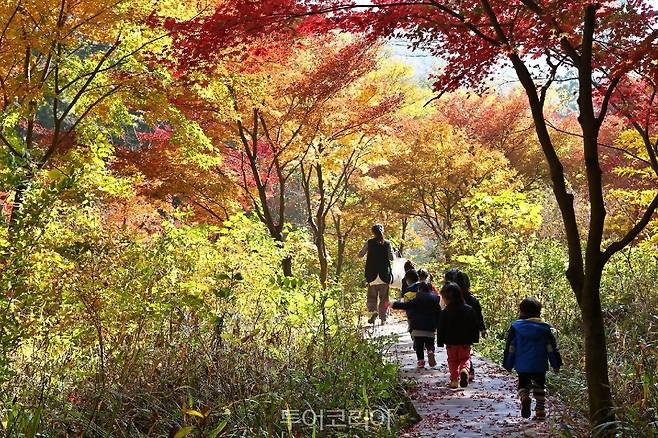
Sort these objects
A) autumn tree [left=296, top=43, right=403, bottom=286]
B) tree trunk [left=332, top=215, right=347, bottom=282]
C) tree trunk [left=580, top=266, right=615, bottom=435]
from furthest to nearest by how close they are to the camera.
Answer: tree trunk [left=332, top=215, right=347, bottom=282], autumn tree [left=296, top=43, right=403, bottom=286], tree trunk [left=580, top=266, right=615, bottom=435]

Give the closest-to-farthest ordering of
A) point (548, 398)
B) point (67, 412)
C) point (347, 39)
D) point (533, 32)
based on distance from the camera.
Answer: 1. point (67, 412)
2. point (533, 32)
3. point (548, 398)
4. point (347, 39)

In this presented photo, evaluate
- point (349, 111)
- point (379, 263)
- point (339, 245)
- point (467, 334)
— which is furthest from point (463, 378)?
point (339, 245)

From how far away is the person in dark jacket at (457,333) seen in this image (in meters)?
6.30

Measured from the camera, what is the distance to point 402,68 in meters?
20.0

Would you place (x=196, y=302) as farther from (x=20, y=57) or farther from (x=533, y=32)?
(x=20, y=57)

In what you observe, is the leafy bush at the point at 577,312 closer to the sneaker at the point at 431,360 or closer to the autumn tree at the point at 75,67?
the sneaker at the point at 431,360

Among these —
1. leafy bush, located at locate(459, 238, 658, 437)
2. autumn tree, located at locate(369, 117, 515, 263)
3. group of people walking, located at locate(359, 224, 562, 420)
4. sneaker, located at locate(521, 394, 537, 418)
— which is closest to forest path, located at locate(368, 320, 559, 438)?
sneaker, located at locate(521, 394, 537, 418)

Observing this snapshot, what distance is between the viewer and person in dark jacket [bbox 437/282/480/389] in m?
6.30

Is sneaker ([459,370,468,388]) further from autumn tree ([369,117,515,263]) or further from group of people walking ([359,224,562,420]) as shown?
autumn tree ([369,117,515,263])

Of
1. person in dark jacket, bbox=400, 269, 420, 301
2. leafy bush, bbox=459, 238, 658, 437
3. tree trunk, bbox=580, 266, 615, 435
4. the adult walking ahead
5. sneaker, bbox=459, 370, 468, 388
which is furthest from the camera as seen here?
the adult walking ahead

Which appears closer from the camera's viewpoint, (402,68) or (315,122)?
(315,122)

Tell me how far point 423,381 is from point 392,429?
2213mm

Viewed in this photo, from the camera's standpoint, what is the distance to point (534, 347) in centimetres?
525

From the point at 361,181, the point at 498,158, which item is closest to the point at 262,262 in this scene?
the point at 498,158
